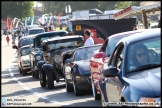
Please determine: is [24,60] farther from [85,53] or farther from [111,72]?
[111,72]

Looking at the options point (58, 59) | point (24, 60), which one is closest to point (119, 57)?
point (58, 59)

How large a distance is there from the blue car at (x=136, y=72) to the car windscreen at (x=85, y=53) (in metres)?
6.40

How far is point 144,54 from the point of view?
855cm

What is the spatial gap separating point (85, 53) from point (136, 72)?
26.6ft

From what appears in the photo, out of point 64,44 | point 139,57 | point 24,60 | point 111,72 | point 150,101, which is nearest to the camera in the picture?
point 150,101

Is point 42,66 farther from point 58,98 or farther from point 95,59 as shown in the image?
point 95,59

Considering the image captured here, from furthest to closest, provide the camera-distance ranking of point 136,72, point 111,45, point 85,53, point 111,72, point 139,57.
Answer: point 85,53 < point 111,45 < point 139,57 < point 111,72 < point 136,72

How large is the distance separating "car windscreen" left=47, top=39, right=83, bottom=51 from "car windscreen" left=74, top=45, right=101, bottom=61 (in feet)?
13.9

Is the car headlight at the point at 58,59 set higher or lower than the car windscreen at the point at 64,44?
lower

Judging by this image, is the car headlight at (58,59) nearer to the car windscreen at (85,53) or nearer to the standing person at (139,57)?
the car windscreen at (85,53)

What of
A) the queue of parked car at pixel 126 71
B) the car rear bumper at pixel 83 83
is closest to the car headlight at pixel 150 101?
the queue of parked car at pixel 126 71

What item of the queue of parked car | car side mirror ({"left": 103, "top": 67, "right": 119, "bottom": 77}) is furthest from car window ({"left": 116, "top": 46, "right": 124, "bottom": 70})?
car side mirror ({"left": 103, "top": 67, "right": 119, "bottom": 77})

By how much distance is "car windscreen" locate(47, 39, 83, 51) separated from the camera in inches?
814

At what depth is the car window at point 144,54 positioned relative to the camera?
837 cm
